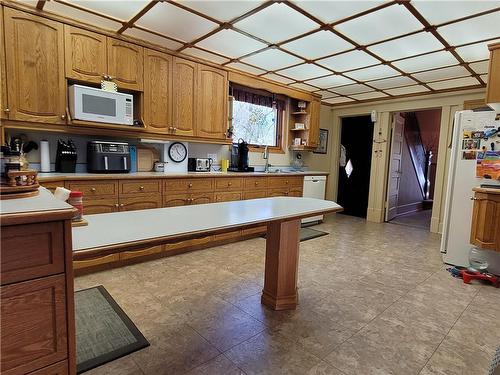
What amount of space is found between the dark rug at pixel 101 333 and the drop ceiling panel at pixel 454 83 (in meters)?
4.97

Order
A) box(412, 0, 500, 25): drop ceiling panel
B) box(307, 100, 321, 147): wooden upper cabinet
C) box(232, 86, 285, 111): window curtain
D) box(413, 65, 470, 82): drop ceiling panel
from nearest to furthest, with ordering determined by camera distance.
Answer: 1. box(412, 0, 500, 25): drop ceiling panel
2. box(413, 65, 470, 82): drop ceiling panel
3. box(232, 86, 285, 111): window curtain
4. box(307, 100, 321, 147): wooden upper cabinet

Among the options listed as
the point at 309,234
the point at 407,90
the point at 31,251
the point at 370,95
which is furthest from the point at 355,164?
the point at 31,251

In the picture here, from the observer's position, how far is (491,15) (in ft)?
7.64

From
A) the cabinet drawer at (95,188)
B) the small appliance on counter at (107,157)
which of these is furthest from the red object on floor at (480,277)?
the small appliance on counter at (107,157)

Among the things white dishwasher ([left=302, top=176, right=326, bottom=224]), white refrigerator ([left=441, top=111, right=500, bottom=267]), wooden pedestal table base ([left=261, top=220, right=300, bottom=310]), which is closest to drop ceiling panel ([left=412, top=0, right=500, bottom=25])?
white refrigerator ([left=441, top=111, right=500, bottom=267])

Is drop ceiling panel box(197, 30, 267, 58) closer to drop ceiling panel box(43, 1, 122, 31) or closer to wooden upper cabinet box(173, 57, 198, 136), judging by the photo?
wooden upper cabinet box(173, 57, 198, 136)

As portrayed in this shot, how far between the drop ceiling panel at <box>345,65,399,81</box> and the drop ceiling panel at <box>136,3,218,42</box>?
218 centimetres

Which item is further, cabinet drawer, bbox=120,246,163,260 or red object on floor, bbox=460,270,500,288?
cabinet drawer, bbox=120,246,163,260

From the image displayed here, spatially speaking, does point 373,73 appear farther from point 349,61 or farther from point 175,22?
point 175,22

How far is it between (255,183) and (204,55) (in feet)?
5.90

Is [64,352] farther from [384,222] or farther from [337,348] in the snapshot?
[384,222]

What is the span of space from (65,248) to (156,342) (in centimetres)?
108

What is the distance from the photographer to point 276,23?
2611mm

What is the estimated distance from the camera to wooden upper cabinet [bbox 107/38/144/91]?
2.92m
